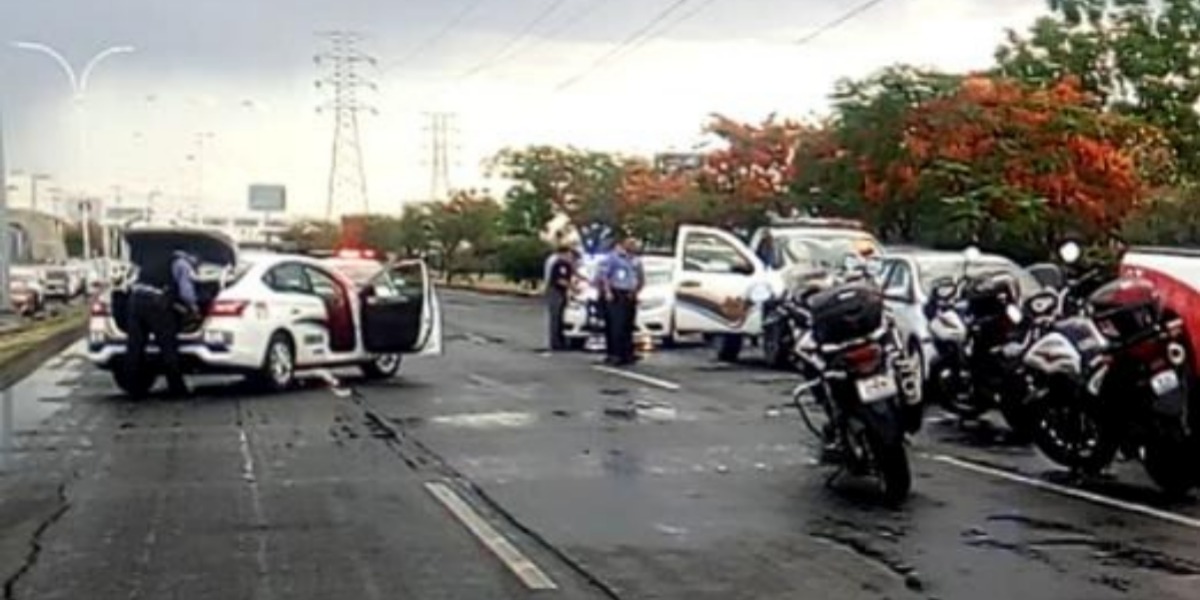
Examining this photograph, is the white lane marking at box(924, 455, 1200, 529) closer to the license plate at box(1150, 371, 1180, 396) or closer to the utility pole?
the license plate at box(1150, 371, 1180, 396)

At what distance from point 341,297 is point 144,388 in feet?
9.34

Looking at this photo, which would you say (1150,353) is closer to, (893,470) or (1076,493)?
(1076,493)

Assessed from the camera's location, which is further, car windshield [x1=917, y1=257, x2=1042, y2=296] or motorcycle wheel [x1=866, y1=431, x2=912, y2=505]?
car windshield [x1=917, y1=257, x2=1042, y2=296]

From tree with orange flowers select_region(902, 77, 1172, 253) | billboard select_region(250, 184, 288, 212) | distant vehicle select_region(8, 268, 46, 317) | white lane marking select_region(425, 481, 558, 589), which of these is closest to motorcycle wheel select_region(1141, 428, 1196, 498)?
white lane marking select_region(425, 481, 558, 589)

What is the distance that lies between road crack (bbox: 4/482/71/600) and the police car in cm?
871

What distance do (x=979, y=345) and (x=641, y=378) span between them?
7.97m

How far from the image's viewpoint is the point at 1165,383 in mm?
12766

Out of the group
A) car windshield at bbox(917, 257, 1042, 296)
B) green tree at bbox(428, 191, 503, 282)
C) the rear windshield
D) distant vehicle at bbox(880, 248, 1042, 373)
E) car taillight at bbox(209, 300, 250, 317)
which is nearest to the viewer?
distant vehicle at bbox(880, 248, 1042, 373)

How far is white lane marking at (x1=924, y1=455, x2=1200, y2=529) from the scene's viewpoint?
11.9m

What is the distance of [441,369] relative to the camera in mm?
27625

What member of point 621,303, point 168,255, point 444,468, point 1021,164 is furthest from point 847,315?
point 1021,164

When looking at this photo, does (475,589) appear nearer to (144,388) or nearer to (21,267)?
(144,388)

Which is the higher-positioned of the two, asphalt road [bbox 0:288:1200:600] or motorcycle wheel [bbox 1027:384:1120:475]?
motorcycle wheel [bbox 1027:384:1120:475]

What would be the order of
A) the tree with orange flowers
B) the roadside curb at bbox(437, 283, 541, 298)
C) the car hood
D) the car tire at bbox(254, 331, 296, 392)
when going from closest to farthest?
the car tire at bbox(254, 331, 296, 392)
the car hood
the tree with orange flowers
the roadside curb at bbox(437, 283, 541, 298)
